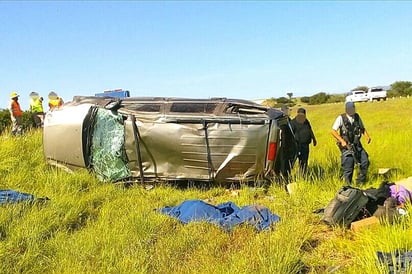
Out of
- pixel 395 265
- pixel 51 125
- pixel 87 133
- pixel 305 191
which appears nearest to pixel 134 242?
pixel 395 265

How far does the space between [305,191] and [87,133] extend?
160 inches

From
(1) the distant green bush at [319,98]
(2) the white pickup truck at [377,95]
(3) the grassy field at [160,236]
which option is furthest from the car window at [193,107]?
(1) the distant green bush at [319,98]

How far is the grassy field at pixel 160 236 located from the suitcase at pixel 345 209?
144 millimetres

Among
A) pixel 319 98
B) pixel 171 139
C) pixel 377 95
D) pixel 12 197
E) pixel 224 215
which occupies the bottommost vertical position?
pixel 319 98

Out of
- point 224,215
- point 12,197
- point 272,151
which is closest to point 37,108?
point 12,197

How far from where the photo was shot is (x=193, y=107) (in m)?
8.21

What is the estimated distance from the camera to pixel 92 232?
5336 mm

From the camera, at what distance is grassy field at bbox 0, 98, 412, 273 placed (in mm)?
Answer: 4297

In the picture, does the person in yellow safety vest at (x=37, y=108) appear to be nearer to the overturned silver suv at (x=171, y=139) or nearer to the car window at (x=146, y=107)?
the overturned silver suv at (x=171, y=139)

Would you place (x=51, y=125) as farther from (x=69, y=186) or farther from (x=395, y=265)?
(x=395, y=265)

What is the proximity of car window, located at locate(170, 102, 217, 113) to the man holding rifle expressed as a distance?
2260 mm

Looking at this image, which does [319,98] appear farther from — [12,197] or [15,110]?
[12,197]

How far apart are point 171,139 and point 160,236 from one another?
9.81ft

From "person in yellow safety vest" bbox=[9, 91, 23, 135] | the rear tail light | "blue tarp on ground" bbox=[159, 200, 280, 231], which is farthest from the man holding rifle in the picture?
"person in yellow safety vest" bbox=[9, 91, 23, 135]
